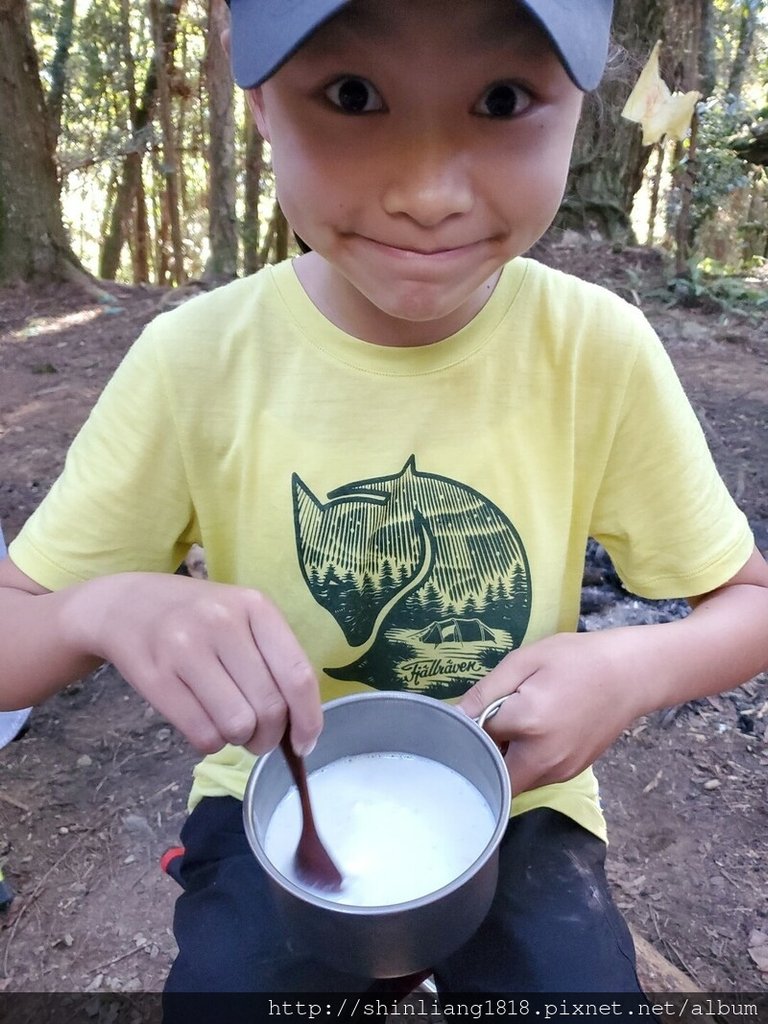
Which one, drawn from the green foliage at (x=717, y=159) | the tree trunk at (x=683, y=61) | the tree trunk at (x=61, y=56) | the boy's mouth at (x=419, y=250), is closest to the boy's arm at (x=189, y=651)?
the boy's mouth at (x=419, y=250)

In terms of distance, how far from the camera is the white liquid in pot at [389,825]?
70 centimetres

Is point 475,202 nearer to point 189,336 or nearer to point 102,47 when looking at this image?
point 189,336

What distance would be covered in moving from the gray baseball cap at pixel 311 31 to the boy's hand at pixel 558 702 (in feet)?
1.79

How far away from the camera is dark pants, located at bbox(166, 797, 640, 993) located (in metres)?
0.86

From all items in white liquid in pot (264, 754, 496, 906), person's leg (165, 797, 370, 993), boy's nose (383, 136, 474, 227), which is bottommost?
person's leg (165, 797, 370, 993)

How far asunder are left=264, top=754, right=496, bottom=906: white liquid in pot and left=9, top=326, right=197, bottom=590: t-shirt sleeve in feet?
1.27

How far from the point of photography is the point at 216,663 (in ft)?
2.27

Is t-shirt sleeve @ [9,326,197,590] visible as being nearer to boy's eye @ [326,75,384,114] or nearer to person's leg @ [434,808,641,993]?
boy's eye @ [326,75,384,114]

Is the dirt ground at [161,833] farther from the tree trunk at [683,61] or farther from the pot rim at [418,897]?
the tree trunk at [683,61]

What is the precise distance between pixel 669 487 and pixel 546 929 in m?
0.55

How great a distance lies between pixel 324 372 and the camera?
38.3 inches

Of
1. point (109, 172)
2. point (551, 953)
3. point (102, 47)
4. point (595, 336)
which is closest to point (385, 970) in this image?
point (551, 953)

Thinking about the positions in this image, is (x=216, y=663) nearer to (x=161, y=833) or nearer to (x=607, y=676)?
(x=607, y=676)

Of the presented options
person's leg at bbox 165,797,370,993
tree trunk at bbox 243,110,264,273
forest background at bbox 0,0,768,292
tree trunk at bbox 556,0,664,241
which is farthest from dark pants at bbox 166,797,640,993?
tree trunk at bbox 243,110,264,273
